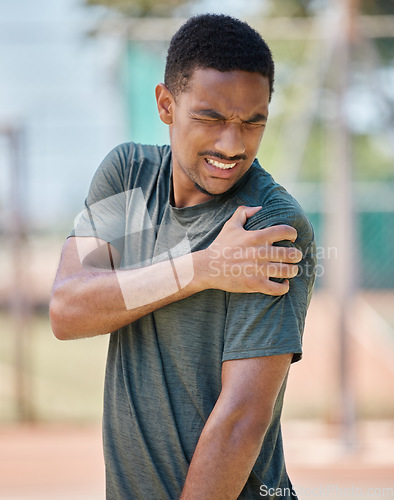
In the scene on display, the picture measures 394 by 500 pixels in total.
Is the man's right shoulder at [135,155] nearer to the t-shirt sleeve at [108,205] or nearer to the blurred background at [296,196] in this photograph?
the t-shirt sleeve at [108,205]

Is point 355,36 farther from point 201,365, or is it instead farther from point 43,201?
point 43,201

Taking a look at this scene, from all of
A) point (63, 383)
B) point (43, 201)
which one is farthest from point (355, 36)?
point (43, 201)

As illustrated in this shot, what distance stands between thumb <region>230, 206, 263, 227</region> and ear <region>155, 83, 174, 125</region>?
0.34 metres

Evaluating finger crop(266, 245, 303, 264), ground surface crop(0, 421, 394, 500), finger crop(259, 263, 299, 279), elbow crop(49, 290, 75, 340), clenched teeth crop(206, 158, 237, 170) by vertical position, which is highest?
clenched teeth crop(206, 158, 237, 170)

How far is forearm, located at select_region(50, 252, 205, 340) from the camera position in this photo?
163cm

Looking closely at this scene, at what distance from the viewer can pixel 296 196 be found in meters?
7.07

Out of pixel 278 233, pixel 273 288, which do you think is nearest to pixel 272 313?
pixel 273 288

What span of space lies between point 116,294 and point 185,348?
0.21 m

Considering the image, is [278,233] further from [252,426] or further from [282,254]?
[252,426]

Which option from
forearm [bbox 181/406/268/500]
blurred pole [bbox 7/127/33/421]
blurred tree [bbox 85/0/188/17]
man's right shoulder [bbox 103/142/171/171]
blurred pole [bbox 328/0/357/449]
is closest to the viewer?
forearm [bbox 181/406/268/500]

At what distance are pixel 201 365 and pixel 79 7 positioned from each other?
52.4 ft

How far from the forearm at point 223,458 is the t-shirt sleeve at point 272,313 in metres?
0.15

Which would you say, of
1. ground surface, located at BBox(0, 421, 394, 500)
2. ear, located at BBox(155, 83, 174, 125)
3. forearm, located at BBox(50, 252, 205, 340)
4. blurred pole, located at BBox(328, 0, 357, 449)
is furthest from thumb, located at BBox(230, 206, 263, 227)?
blurred pole, located at BBox(328, 0, 357, 449)

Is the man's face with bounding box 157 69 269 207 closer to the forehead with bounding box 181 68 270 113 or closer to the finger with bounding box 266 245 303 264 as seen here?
the forehead with bounding box 181 68 270 113
